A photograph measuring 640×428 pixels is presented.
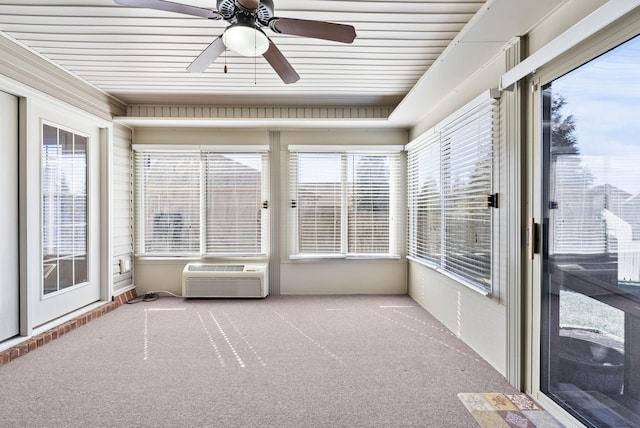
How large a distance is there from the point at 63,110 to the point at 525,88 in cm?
409

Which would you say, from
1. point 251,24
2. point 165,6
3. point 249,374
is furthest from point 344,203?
point 165,6

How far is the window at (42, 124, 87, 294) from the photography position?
322 cm

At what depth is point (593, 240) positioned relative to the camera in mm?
1722

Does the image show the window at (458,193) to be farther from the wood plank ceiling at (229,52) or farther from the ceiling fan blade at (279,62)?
the ceiling fan blade at (279,62)

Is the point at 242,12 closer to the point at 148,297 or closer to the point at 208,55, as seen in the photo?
the point at 208,55

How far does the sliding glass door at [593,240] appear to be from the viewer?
1.54 metres

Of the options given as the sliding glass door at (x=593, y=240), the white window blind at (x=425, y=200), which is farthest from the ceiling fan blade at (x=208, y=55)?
the white window blind at (x=425, y=200)

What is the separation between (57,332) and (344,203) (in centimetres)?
339

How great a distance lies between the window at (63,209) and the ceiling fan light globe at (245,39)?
2.40 metres

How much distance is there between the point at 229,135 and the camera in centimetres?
460

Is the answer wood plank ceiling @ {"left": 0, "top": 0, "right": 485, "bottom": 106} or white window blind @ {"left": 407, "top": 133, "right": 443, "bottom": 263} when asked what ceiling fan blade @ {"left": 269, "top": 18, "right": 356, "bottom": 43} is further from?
white window blind @ {"left": 407, "top": 133, "right": 443, "bottom": 263}

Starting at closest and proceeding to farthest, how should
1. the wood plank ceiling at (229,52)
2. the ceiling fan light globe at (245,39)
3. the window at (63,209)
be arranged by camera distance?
the ceiling fan light globe at (245,39) < the wood plank ceiling at (229,52) < the window at (63,209)

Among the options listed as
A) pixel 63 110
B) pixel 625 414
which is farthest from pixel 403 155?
pixel 63 110

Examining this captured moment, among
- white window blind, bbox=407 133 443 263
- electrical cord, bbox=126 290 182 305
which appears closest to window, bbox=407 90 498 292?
white window blind, bbox=407 133 443 263
